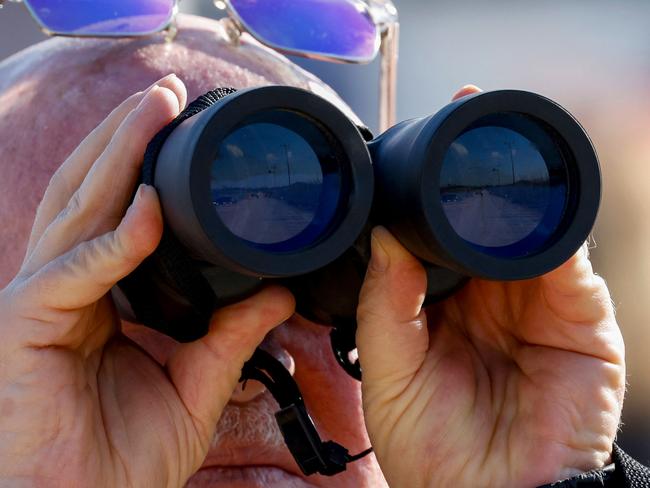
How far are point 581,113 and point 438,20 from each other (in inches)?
44.3

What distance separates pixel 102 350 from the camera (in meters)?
1.03

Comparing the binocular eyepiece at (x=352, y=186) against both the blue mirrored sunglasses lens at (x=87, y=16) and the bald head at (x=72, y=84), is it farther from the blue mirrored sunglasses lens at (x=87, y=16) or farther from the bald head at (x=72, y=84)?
the blue mirrored sunglasses lens at (x=87, y=16)

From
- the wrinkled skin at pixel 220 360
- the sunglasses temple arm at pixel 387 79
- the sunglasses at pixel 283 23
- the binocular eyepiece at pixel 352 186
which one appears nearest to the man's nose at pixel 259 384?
the wrinkled skin at pixel 220 360

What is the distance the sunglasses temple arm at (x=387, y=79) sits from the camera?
5.48 feet

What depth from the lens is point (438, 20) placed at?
4527 mm

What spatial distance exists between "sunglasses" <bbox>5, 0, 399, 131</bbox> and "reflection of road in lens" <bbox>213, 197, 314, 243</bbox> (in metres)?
0.56

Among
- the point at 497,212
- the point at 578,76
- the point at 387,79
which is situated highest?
the point at 497,212

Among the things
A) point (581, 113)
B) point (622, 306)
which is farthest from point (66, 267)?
point (581, 113)

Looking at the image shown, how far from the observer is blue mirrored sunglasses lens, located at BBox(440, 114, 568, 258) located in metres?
0.88

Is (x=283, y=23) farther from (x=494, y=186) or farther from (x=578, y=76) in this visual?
(x=578, y=76)

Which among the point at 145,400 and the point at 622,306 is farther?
the point at 622,306

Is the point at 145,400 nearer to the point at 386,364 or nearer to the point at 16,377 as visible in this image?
the point at 16,377

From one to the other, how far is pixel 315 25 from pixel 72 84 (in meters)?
0.42

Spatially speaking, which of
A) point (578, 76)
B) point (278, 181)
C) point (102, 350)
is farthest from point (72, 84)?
point (578, 76)
